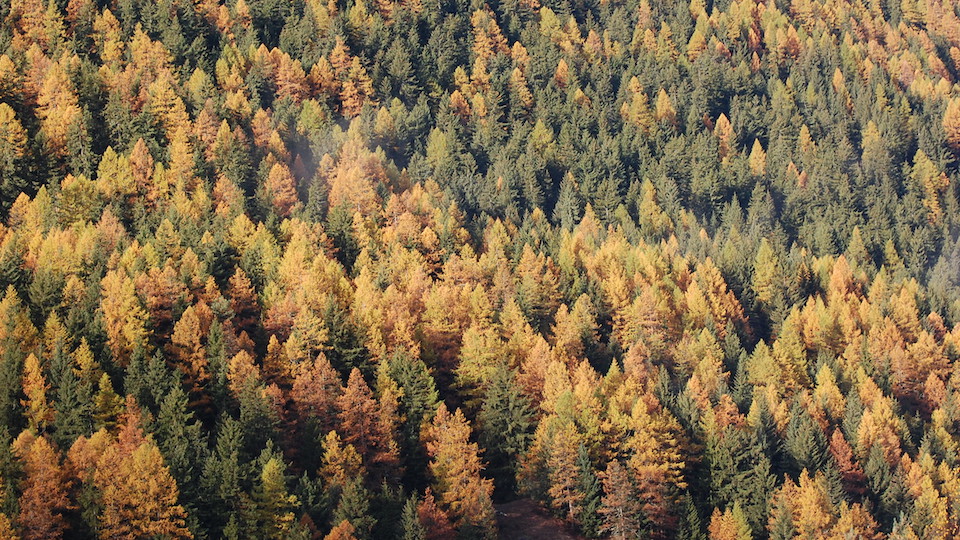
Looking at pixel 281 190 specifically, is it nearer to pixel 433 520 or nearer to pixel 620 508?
pixel 433 520

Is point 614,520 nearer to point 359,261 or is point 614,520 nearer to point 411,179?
point 359,261

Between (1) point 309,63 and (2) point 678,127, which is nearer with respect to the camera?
(1) point 309,63

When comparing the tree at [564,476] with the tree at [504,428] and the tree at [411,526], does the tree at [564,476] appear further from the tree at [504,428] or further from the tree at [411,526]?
the tree at [411,526]

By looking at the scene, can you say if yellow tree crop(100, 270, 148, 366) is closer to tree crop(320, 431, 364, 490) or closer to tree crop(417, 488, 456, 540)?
tree crop(320, 431, 364, 490)

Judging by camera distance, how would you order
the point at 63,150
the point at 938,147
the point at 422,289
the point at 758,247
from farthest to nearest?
the point at 938,147, the point at 758,247, the point at 63,150, the point at 422,289

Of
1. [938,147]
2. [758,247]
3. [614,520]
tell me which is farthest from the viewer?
[938,147]

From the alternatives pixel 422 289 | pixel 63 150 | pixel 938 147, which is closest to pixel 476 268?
pixel 422 289

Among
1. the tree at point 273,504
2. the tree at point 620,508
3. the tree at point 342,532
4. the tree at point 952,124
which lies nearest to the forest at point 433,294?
the tree at point 273,504
